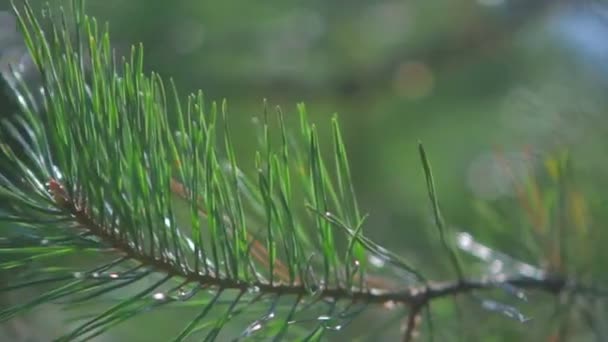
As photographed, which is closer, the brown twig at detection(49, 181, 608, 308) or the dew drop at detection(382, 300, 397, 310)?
the brown twig at detection(49, 181, 608, 308)

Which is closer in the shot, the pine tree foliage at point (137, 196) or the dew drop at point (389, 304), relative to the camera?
the pine tree foliage at point (137, 196)

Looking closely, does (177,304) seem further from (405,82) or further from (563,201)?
(405,82)

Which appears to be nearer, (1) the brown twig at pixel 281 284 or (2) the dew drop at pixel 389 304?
(1) the brown twig at pixel 281 284

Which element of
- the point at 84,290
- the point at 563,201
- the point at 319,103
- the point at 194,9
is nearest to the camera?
the point at 84,290

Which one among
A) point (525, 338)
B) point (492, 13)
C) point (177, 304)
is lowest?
point (525, 338)

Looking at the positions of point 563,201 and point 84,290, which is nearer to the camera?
point 84,290

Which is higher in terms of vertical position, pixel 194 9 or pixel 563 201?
pixel 194 9

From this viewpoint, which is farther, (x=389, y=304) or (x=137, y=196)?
(x=389, y=304)

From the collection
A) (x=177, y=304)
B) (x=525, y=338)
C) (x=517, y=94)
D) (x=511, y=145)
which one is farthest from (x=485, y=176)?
(x=177, y=304)

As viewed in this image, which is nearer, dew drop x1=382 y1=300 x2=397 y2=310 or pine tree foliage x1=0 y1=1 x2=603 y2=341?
pine tree foliage x1=0 y1=1 x2=603 y2=341

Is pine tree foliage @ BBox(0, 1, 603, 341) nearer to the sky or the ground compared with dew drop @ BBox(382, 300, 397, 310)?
nearer to the sky

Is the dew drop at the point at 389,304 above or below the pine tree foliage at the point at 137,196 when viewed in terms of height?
below
